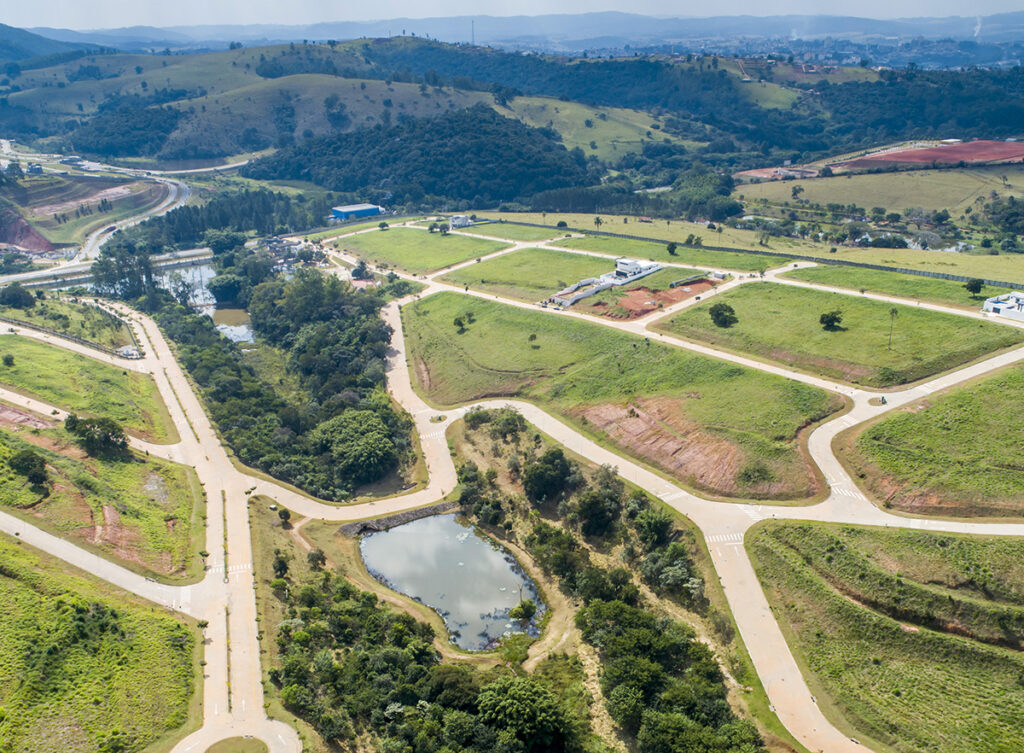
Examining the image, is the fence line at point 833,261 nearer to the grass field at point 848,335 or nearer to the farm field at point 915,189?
the grass field at point 848,335

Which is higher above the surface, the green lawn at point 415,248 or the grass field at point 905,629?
the green lawn at point 415,248

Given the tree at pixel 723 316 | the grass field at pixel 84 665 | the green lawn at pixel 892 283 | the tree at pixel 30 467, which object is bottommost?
the grass field at pixel 84 665

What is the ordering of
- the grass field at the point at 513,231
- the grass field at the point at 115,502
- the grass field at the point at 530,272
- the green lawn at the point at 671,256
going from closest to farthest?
the grass field at the point at 115,502
the green lawn at the point at 671,256
the grass field at the point at 530,272
the grass field at the point at 513,231

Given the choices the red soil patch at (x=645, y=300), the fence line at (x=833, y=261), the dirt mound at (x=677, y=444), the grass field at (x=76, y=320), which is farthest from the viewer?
the grass field at (x=76, y=320)

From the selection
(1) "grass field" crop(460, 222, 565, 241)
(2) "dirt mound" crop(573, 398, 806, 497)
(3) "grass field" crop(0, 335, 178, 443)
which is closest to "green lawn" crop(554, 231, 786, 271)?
(1) "grass field" crop(460, 222, 565, 241)

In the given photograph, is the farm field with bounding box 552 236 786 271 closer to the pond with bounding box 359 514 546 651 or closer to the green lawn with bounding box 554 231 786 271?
the green lawn with bounding box 554 231 786 271

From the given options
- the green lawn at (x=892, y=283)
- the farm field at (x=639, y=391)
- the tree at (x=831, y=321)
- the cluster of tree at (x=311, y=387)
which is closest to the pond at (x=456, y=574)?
Result: the cluster of tree at (x=311, y=387)

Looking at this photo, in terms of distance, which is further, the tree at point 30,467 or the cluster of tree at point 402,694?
the tree at point 30,467
